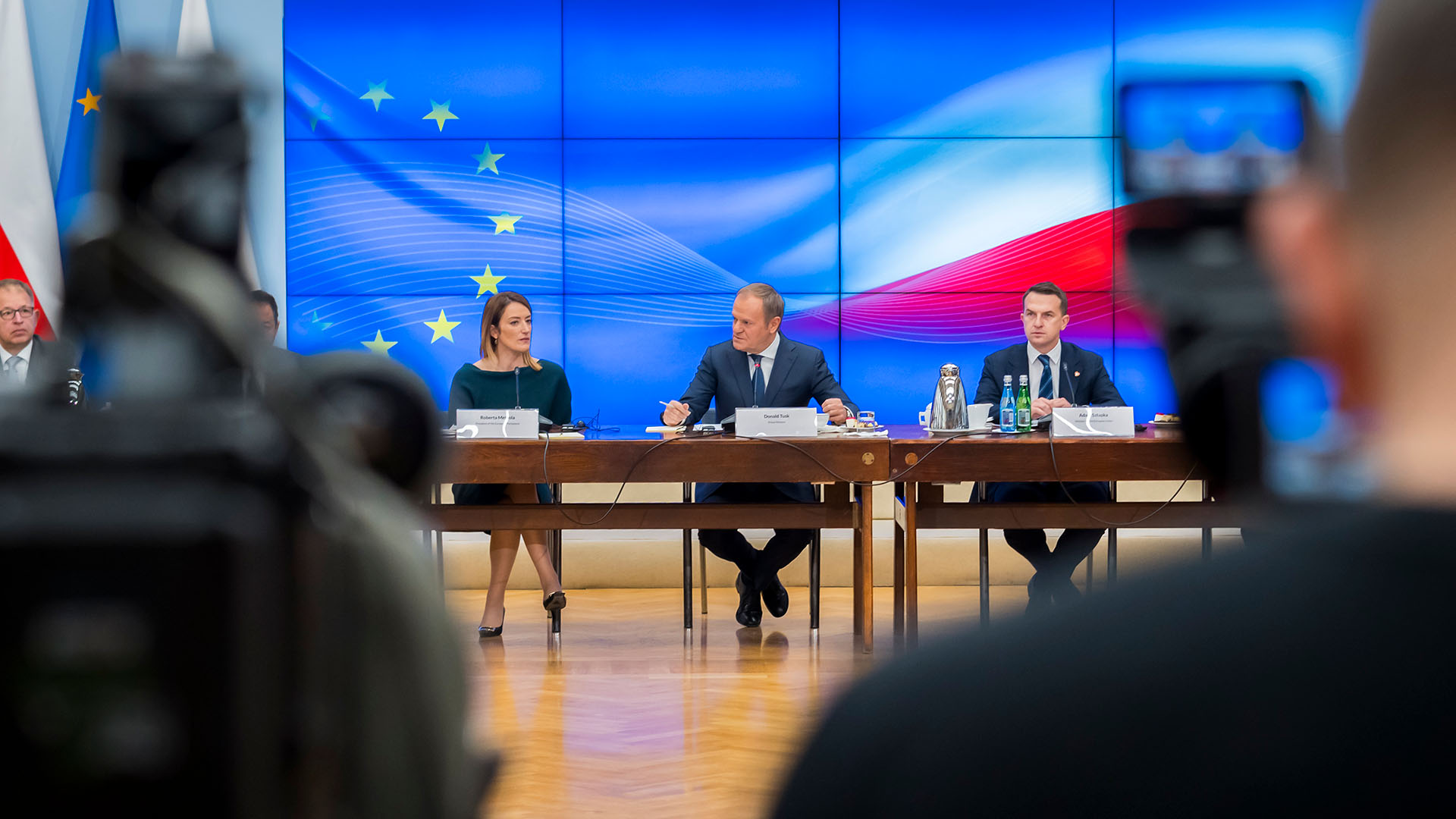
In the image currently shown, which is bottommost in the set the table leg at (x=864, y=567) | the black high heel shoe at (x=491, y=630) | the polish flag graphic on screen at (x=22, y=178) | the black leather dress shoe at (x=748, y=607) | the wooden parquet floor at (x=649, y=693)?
the wooden parquet floor at (x=649, y=693)

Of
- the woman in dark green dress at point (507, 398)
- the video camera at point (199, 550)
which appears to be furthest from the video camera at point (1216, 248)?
the woman in dark green dress at point (507, 398)

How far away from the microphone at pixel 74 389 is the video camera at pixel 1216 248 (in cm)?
46

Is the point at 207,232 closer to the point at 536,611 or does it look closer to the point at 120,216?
the point at 120,216

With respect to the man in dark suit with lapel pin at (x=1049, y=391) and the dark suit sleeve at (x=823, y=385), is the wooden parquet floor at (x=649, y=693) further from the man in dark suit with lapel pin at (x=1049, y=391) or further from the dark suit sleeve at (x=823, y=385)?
the dark suit sleeve at (x=823, y=385)

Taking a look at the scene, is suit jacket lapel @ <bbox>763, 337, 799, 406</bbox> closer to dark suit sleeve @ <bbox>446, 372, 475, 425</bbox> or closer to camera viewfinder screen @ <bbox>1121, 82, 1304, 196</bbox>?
dark suit sleeve @ <bbox>446, 372, 475, 425</bbox>

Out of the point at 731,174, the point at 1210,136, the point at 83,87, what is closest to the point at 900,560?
the point at 731,174

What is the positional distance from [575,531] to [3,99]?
11.6ft

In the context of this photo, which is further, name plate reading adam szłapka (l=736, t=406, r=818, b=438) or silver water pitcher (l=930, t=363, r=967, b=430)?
silver water pitcher (l=930, t=363, r=967, b=430)

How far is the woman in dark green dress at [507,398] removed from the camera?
423cm

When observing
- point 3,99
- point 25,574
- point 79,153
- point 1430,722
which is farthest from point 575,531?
point 1430,722

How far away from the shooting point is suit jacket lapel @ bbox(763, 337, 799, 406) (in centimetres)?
454

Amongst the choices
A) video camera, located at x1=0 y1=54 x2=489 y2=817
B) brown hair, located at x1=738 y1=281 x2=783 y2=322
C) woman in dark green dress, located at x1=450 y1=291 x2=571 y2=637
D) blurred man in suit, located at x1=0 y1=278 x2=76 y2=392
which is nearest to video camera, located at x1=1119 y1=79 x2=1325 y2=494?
video camera, located at x1=0 y1=54 x2=489 y2=817

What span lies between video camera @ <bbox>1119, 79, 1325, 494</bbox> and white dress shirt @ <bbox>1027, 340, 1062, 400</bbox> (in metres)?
3.96

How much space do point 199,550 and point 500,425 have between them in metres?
3.41
